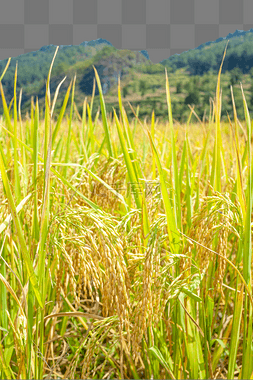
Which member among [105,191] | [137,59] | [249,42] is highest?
[137,59]

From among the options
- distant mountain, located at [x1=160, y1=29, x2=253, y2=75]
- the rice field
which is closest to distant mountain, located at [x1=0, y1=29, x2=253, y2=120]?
distant mountain, located at [x1=160, y1=29, x2=253, y2=75]

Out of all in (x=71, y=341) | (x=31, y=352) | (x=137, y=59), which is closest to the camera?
(x=31, y=352)

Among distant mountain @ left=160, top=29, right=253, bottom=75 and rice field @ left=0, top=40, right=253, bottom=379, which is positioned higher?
distant mountain @ left=160, top=29, right=253, bottom=75

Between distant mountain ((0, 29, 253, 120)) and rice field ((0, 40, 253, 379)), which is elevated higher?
distant mountain ((0, 29, 253, 120))

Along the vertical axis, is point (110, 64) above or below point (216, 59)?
above

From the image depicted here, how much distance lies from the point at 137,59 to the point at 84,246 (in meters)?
118

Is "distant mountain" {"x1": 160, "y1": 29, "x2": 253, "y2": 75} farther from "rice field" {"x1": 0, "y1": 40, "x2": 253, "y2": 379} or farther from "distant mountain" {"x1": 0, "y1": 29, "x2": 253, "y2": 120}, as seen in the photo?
"rice field" {"x1": 0, "y1": 40, "x2": 253, "y2": 379}

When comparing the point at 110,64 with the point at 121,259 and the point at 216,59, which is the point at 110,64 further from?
the point at 121,259

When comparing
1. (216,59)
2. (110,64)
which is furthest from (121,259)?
(110,64)

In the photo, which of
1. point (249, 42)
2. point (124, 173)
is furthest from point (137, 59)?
point (124, 173)

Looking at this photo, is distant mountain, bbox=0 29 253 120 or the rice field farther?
distant mountain, bbox=0 29 253 120

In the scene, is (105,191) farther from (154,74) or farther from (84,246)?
(154,74)

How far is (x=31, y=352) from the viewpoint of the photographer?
71 cm

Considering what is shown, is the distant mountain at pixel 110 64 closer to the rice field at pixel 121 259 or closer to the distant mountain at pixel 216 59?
the distant mountain at pixel 216 59
